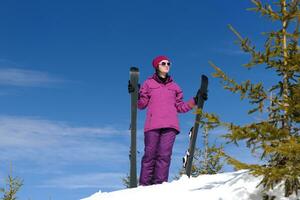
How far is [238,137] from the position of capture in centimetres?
532

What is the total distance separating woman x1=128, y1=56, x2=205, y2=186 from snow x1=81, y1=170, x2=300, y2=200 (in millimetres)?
1026

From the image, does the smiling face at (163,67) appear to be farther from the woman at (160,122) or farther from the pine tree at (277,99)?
the pine tree at (277,99)

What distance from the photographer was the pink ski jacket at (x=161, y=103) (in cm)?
937

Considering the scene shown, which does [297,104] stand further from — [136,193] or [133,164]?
[133,164]

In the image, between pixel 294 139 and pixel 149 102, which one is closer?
pixel 294 139

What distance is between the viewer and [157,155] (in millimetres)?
9523

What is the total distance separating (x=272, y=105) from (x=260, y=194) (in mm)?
1109

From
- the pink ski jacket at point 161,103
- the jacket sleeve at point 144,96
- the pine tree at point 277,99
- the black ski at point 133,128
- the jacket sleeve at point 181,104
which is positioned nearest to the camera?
the pine tree at point 277,99

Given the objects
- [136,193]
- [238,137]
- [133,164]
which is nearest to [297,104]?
[238,137]

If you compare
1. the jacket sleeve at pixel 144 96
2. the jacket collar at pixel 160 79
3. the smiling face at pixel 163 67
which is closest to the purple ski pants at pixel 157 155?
the jacket sleeve at pixel 144 96

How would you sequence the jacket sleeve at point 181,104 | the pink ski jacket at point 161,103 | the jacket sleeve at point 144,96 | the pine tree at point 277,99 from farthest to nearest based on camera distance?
the jacket sleeve at point 144,96, the jacket sleeve at point 181,104, the pink ski jacket at point 161,103, the pine tree at point 277,99

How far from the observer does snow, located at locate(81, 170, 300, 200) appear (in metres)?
6.07

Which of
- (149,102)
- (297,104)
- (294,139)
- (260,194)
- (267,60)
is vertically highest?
(149,102)

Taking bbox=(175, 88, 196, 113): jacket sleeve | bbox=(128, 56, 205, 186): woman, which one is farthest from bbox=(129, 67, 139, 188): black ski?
bbox=(175, 88, 196, 113): jacket sleeve
